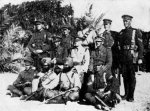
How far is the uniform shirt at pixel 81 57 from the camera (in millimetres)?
5098

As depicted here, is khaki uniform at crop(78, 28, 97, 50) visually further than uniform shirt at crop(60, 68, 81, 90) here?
Yes

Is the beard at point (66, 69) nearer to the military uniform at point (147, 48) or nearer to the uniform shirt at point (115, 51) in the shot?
the uniform shirt at point (115, 51)

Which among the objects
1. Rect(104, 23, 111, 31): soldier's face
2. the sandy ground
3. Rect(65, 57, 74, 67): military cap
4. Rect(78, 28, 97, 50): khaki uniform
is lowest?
the sandy ground

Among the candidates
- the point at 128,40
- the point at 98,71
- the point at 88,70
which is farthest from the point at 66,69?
the point at 128,40

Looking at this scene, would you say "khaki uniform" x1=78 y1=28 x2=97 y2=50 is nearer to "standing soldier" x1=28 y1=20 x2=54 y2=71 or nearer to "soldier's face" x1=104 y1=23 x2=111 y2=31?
"soldier's face" x1=104 y1=23 x2=111 y2=31

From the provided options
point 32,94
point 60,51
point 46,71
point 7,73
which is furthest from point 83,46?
point 7,73

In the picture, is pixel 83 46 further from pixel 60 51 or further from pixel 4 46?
pixel 4 46

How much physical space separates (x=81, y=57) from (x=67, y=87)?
0.60m

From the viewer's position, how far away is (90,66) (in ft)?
16.4

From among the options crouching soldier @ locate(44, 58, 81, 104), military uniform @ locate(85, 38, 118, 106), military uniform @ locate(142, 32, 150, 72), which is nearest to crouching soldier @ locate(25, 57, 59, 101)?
crouching soldier @ locate(44, 58, 81, 104)

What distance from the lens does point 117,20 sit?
5785 millimetres

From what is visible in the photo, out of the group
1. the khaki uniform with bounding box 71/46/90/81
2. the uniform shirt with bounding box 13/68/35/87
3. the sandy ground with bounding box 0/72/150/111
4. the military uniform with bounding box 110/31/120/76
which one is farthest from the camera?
the uniform shirt with bounding box 13/68/35/87

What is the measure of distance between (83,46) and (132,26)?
98cm

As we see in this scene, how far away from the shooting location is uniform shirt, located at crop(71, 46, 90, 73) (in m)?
5.10
